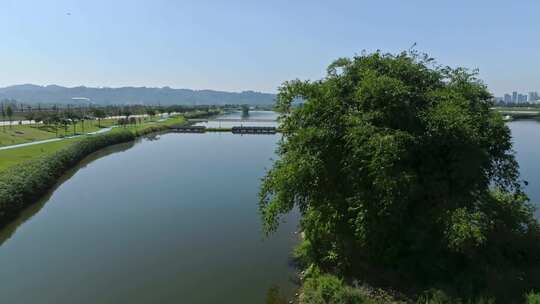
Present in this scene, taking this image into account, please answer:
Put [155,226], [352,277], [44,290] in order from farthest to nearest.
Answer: [155,226], [44,290], [352,277]

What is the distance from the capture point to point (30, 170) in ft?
89.2

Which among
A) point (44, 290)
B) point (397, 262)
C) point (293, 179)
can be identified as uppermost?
point (293, 179)

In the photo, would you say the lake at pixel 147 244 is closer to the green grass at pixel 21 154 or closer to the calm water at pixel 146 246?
the calm water at pixel 146 246

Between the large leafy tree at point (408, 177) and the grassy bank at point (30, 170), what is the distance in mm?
17457

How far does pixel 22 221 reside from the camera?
21688 mm

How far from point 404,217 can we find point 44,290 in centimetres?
1283

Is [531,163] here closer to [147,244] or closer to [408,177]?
[408,177]

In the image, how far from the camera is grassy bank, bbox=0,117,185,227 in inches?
861

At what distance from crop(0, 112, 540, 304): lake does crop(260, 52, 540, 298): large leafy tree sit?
359 cm

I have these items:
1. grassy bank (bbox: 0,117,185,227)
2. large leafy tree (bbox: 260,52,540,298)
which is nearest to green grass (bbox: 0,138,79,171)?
grassy bank (bbox: 0,117,185,227)

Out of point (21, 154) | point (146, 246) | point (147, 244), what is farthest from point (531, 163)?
point (21, 154)

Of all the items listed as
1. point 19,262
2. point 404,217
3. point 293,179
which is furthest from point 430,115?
point 19,262

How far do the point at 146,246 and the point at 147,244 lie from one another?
0.78 ft

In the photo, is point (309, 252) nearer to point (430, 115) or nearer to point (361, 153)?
point (361, 153)
